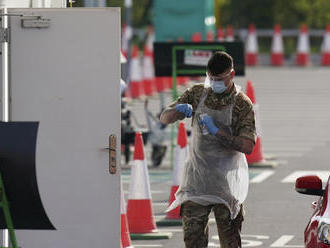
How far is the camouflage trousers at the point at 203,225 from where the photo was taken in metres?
9.99

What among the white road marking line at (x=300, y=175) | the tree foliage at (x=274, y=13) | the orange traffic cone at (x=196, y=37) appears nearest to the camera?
the white road marking line at (x=300, y=175)

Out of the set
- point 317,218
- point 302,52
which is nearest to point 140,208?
point 317,218

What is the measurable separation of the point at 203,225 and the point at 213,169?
0.40m

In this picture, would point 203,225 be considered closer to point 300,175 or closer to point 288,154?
point 300,175

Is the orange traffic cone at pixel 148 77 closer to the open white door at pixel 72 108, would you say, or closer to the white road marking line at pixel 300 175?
the white road marking line at pixel 300 175

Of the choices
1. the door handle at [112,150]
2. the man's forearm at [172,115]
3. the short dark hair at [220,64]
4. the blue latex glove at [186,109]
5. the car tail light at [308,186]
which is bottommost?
the car tail light at [308,186]

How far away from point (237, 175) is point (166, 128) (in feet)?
29.3

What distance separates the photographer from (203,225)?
1002 cm

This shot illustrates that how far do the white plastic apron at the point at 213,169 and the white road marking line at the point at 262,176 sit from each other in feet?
24.8

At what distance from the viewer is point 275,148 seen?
70.2ft

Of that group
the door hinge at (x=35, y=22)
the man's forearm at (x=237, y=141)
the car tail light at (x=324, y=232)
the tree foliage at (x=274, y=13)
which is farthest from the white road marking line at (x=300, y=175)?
the tree foliage at (x=274, y=13)

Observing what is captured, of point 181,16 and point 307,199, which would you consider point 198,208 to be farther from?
point 181,16

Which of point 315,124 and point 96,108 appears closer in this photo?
point 96,108

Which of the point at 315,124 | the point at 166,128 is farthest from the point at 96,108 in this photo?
the point at 315,124
